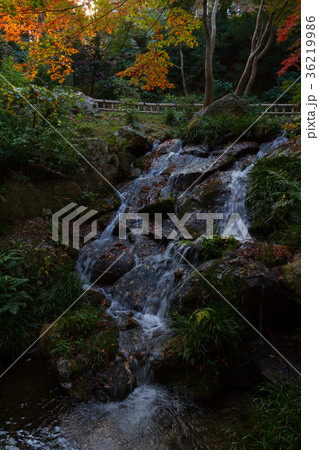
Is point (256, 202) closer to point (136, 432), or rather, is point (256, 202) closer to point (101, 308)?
point (101, 308)

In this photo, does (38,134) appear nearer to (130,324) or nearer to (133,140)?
(133,140)

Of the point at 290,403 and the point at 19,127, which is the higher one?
the point at 19,127

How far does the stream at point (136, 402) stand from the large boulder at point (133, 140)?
4762 millimetres

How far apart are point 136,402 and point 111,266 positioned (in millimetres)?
2890

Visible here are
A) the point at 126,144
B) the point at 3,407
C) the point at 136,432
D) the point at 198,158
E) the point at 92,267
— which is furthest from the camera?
the point at 126,144

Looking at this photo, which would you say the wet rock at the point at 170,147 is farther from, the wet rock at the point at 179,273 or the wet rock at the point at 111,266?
the wet rock at the point at 179,273

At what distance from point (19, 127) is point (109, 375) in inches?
240

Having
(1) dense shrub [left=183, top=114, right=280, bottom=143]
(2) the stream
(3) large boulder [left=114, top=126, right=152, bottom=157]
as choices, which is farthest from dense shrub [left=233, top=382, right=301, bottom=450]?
(3) large boulder [left=114, top=126, right=152, bottom=157]

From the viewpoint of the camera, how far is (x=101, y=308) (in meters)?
5.13

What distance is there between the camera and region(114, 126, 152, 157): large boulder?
9.88m

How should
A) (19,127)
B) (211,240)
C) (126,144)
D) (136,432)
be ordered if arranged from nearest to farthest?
(136,432), (211,240), (19,127), (126,144)

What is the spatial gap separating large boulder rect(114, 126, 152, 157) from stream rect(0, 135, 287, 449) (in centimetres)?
476
